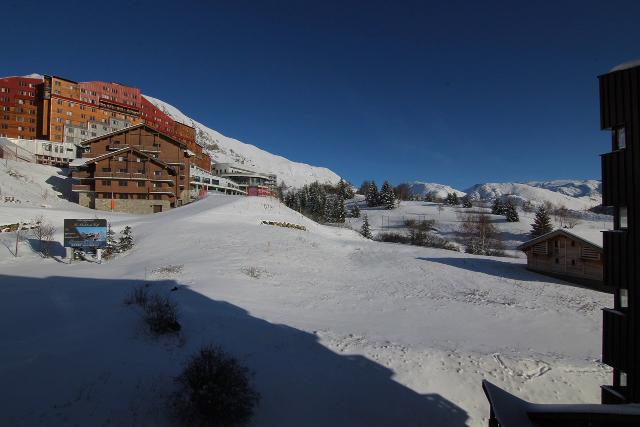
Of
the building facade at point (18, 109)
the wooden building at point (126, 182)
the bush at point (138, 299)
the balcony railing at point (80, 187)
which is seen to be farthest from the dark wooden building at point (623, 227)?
the building facade at point (18, 109)

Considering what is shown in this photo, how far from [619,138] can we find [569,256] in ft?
75.4

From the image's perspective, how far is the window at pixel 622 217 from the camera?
8438mm

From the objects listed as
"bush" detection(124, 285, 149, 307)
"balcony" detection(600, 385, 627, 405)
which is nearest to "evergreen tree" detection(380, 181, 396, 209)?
"bush" detection(124, 285, 149, 307)

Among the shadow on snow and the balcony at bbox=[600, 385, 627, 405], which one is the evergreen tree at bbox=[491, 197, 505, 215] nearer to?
the balcony at bbox=[600, 385, 627, 405]

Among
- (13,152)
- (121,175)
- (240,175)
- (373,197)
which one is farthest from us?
(373,197)

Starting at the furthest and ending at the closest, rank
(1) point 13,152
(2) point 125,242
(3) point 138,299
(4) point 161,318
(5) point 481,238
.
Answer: (5) point 481,238, (1) point 13,152, (2) point 125,242, (3) point 138,299, (4) point 161,318

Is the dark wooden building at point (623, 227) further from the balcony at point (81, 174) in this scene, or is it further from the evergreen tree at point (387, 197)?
the evergreen tree at point (387, 197)

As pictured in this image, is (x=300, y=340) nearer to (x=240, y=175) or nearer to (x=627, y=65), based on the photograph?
(x=627, y=65)

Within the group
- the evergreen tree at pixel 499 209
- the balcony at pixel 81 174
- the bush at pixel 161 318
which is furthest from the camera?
the evergreen tree at pixel 499 209

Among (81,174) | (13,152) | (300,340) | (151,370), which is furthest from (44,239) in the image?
(13,152)

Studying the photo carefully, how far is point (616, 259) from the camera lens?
856 cm

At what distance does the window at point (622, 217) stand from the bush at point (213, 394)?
10233 millimetres

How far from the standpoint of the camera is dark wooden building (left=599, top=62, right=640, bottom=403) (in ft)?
26.8

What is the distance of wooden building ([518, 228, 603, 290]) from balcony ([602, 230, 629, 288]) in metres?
20.2
